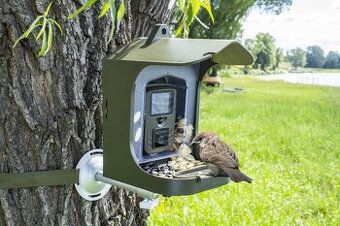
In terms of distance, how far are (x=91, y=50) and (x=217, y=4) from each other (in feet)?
31.6

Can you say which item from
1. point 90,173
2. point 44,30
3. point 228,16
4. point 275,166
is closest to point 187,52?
point 44,30

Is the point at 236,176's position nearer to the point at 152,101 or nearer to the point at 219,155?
the point at 219,155

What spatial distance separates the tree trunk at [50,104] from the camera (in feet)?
4.45

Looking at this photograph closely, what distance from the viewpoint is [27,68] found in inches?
53.4

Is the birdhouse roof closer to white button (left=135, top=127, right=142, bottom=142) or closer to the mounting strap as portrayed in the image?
white button (left=135, top=127, right=142, bottom=142)

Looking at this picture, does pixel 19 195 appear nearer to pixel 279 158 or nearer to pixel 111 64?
pixel 111 64

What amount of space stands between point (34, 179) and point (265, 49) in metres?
10.2

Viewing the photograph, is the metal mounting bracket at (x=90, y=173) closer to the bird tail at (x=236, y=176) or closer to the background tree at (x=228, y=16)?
the bird tail at (x=236, y=176)

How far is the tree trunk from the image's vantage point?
4.45ft

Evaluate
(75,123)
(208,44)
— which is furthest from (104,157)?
(208,44)

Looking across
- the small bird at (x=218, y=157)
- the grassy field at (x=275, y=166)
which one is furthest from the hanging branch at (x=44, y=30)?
the grassy field at (x=275, y=166)

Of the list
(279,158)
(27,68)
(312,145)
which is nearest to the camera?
(27,68)

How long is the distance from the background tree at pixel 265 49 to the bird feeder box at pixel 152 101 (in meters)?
9.65

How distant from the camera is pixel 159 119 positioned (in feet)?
4.66
